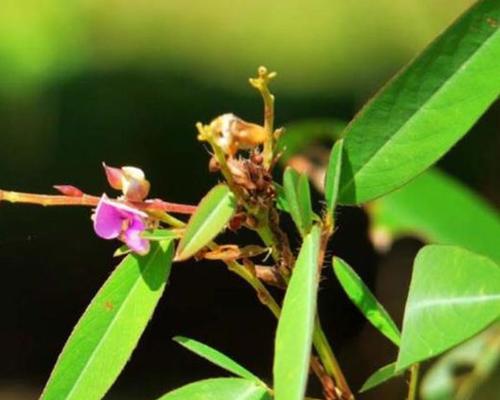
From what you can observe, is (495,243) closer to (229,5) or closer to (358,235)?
(358,235)

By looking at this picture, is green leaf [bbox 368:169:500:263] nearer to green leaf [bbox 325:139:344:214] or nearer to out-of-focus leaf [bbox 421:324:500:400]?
out-of-focus leaf [bbox 421:324:500:400]

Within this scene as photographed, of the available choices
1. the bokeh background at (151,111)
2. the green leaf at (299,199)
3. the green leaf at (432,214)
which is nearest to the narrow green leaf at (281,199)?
the green leaf at (299,199)

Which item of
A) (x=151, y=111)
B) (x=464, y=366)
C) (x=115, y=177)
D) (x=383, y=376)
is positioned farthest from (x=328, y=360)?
(x=151, y=111)

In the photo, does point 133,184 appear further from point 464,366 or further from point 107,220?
point 464,366

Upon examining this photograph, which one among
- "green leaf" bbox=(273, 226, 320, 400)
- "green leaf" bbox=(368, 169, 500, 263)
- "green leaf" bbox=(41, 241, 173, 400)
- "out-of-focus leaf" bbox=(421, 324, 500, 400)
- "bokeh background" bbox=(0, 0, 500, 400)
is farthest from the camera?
"bokeh background" bbox=(0, 0, 500, 400)

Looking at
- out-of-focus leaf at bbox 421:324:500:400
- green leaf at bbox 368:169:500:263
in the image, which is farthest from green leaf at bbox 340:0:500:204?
green leaf at bbox 368:169:500:263
